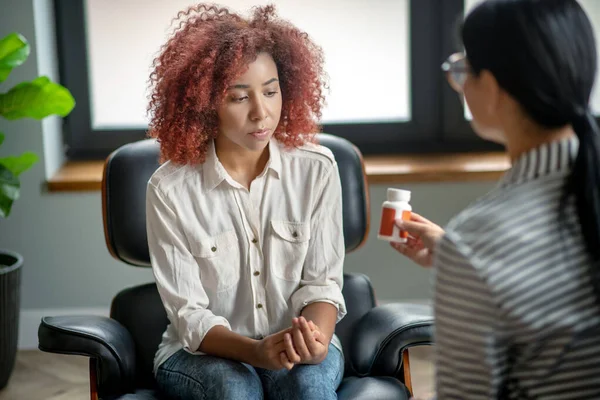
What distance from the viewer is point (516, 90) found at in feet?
3.65

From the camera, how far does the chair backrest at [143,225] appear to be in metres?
2.00

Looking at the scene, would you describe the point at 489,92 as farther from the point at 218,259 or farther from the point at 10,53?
the point at 10,53

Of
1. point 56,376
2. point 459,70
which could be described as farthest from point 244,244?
point 56,376

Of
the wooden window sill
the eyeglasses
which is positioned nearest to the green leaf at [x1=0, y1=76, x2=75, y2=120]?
the wooden window sill

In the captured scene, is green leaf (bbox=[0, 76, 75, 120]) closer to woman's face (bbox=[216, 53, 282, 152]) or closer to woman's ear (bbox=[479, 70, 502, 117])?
woman's face (bbox=[216, 53, 282, 152])

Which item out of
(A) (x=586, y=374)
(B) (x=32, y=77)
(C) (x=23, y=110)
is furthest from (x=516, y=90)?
(B) (x=32, y=77)

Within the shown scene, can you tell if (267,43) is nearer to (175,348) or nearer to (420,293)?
(175,348)

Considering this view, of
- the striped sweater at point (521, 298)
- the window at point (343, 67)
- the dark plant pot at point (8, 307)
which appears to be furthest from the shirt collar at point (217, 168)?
the window at point (343, 67)

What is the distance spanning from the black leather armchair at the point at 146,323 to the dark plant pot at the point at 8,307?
729 millimetres

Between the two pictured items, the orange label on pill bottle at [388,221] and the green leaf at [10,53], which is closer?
the orange label on pill bottle at [388,221]

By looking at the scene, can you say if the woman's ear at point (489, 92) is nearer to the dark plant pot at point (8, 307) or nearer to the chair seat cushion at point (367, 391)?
the chair seat cushion at point (367, 391)

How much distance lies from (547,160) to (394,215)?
48 cm

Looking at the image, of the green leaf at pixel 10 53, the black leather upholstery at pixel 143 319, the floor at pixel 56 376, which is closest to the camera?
the black leather upholstery at pixel 143 319

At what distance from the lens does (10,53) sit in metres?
2.51
